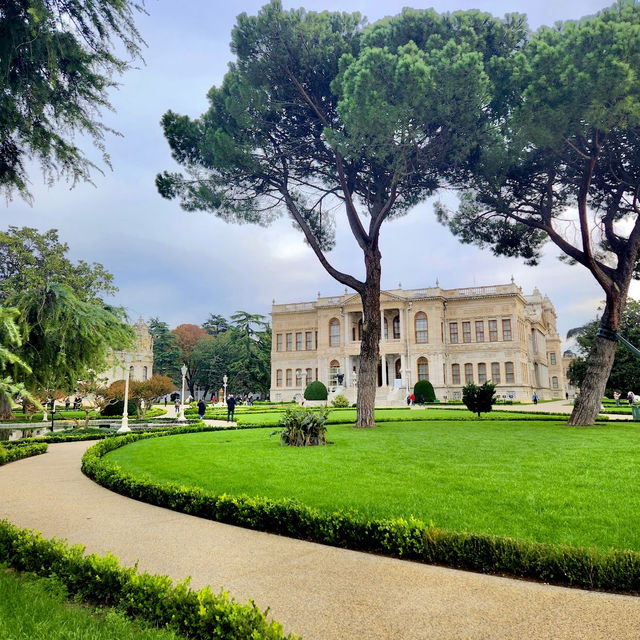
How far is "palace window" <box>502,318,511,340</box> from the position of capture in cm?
4397

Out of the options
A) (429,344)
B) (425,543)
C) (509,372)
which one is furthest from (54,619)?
(509,372)

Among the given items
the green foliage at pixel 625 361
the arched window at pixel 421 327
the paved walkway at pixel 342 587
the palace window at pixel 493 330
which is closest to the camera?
the paved walkway at pixel 342 587

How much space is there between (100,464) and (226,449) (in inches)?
113

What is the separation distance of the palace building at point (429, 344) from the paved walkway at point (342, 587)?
35726 mm

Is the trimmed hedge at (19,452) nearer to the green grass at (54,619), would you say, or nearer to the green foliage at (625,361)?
the green grass at (54,619)

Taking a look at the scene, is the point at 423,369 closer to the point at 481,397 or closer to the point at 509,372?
the point at 509,372

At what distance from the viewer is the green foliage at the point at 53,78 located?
536cm

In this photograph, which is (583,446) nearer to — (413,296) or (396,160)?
(396,160)

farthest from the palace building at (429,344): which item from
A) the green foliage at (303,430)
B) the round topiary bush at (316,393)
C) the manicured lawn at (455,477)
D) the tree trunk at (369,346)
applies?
the manicured lawn at (455,477)

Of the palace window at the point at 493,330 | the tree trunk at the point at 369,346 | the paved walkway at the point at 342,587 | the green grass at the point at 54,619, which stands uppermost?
the palace window at the point at 493,330

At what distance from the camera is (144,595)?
9.93 feet

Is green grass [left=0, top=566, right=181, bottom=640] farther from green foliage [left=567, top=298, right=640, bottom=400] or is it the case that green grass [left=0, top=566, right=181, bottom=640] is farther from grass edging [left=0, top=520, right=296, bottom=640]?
green foliage [left=567, top=298, right=640, bottom=400]

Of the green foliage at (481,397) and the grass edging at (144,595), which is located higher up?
the green foliage at (481,397)

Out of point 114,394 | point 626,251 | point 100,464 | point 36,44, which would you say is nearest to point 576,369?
point 626,251
